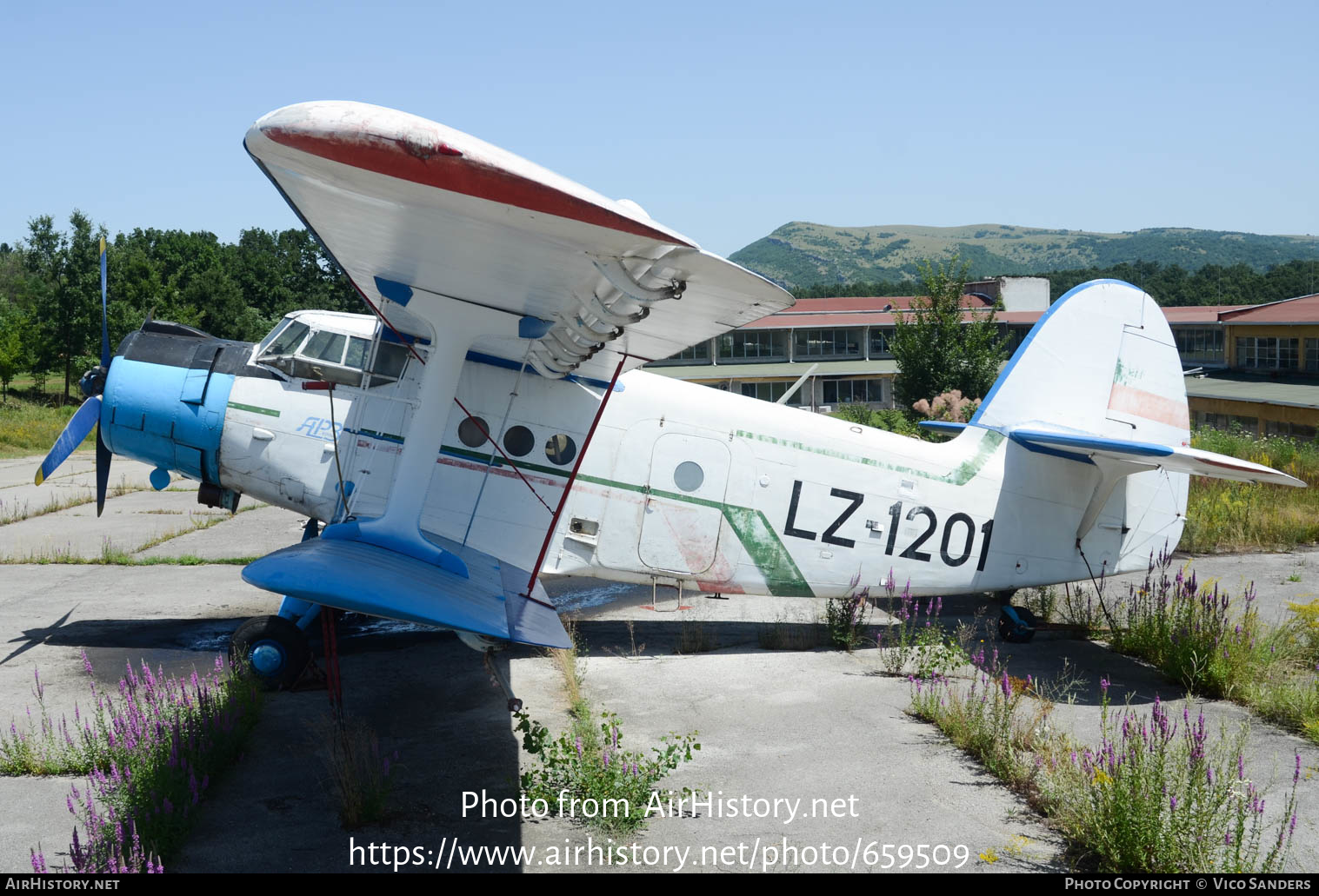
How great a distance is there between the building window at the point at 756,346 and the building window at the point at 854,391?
342cm

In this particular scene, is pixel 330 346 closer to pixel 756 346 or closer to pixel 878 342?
pixel 756 346

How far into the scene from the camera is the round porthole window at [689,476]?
8711 mm

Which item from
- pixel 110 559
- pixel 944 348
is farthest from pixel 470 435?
pixel 944 348

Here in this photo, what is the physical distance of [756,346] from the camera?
186 ft

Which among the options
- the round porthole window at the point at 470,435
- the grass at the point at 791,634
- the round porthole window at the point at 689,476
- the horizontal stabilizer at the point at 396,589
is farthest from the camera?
the grass at the point at 791,634

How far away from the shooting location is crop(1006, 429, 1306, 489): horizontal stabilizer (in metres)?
7.82

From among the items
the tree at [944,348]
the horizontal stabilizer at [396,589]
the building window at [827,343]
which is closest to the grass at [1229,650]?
the horizontal stabilizer at [396,589]

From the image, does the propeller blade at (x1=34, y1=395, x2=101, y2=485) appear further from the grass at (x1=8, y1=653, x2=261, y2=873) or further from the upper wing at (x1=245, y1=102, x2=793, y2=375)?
the upper wing at (x1=245, y1=102, x2=793, y2=375)

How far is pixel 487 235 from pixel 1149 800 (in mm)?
4510

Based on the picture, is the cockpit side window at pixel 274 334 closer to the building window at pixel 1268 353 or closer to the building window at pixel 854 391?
the building window at pixel 1268 353

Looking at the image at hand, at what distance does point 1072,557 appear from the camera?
966 centimetres

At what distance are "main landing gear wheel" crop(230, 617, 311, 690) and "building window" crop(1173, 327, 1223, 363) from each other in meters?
59.4
